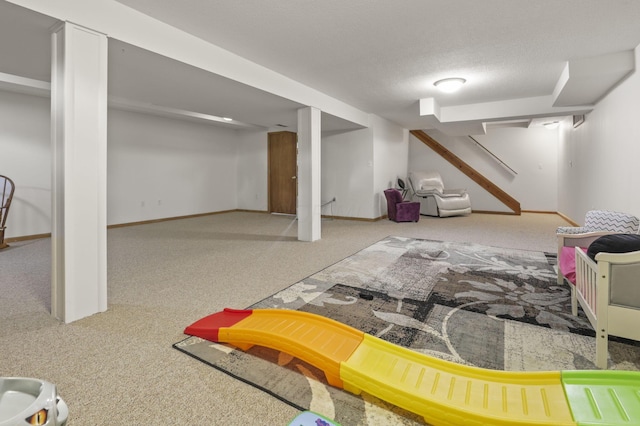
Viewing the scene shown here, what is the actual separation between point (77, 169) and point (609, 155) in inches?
227

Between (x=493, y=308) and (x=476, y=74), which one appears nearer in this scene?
(x=493, y=308)

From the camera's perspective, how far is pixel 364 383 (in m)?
1.34

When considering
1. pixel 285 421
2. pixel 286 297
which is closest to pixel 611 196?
pixel 286 297

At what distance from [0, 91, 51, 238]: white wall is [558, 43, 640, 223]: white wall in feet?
25.9

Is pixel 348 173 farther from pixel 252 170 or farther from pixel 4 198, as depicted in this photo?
pixel 4 198

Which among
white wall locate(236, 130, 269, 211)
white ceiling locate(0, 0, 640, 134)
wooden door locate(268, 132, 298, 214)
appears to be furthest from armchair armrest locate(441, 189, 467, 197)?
white wall locate(236, 130, 269, 211)

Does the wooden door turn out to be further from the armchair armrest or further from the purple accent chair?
the armchair armrest

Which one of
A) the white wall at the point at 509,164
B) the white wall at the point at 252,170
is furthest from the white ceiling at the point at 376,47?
the white wall at the point at 509,164

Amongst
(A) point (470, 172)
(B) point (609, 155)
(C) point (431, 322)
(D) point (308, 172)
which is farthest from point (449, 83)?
(A) point (470, 172)

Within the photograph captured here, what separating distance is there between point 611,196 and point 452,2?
3423 millimetres

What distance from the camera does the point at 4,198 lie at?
14.1 ft

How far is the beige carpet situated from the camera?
1345 millimetres

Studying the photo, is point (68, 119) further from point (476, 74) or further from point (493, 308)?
point (476, 74)

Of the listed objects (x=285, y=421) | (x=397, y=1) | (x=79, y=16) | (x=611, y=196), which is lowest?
(x=285, y=421)
